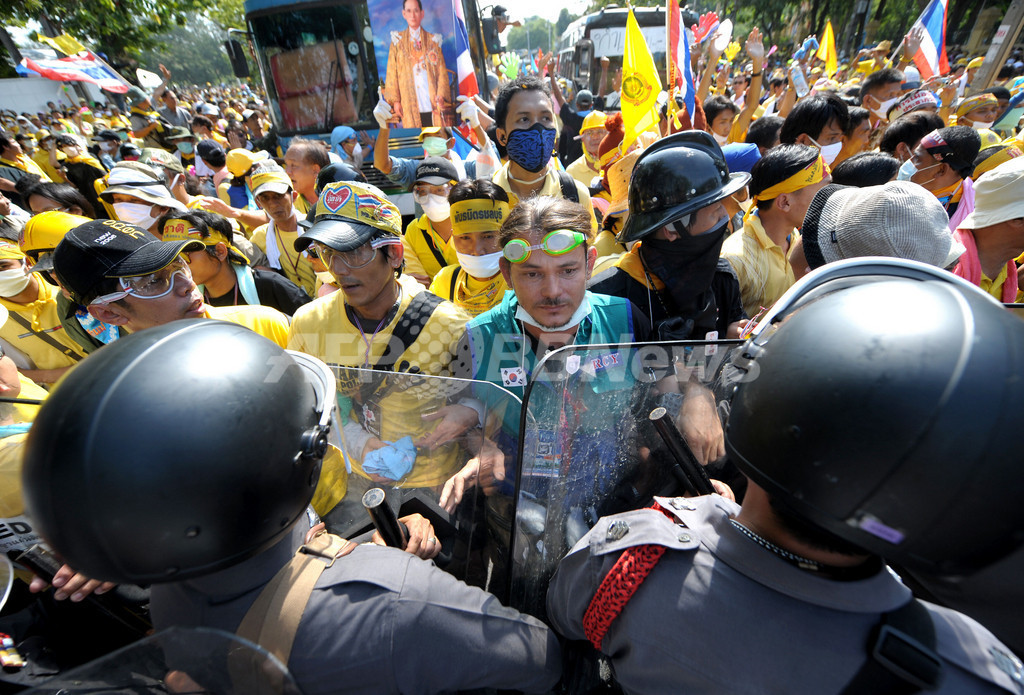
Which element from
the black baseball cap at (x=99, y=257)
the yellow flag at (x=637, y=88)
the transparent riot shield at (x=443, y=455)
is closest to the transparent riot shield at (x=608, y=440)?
the transparent riot shield at (x=443, y=455)

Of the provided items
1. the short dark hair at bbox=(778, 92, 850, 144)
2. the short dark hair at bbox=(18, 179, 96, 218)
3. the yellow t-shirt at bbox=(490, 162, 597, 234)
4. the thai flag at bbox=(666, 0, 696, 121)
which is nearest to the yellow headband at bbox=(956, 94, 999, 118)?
the short dark hair at bbox=(778, 92, 850, 144)

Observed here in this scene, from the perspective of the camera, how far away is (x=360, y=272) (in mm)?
2303

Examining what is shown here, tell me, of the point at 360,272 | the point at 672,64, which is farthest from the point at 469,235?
the point at 672,64

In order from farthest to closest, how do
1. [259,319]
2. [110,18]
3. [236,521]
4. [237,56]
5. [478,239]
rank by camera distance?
[110,18] < [237,56] < [478,239] < [259,319] < [236,521]

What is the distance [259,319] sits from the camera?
2.61 m

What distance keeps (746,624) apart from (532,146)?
12.3ft

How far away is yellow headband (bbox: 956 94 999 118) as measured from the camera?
581 centimetres

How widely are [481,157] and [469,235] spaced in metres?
2.23

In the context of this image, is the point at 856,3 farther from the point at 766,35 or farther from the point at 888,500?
the point at 888,500

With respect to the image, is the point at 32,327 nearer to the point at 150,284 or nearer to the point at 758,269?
the point at 150,284

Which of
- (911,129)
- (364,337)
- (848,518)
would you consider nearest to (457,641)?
(848,518)

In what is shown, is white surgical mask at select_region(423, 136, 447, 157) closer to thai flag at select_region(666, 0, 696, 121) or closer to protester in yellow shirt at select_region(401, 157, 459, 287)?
protester in yellow shirt at select_region(401, 157, 459, 287)

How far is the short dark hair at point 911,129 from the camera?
4.29 m

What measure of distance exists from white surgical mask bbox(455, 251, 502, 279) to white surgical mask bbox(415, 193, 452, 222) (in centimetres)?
101
